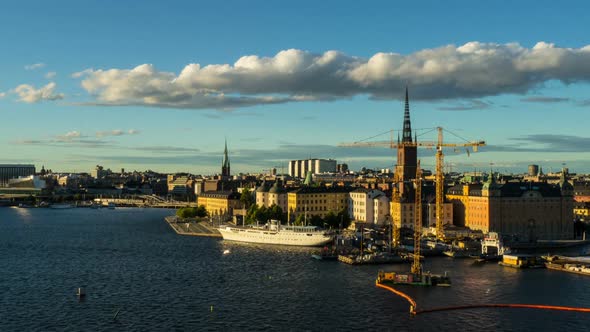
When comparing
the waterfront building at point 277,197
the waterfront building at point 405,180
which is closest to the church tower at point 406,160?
the waterfront building at point 405,180

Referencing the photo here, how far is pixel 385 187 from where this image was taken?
121000mm

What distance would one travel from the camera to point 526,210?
3452 inches

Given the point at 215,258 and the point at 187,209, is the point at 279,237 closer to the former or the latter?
the point at 215,258

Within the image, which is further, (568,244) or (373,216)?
(373,216)

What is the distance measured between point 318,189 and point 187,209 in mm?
28210

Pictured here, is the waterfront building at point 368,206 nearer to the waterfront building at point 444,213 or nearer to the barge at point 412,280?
the waterfront building at point 444,213

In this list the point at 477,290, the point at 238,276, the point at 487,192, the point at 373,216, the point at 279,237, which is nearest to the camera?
the point at 477,290

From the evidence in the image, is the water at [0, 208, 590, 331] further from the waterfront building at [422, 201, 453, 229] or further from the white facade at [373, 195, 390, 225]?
the white facade at [373, 195, 390, 225]

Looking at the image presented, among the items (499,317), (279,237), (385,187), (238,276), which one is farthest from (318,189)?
(499,317)

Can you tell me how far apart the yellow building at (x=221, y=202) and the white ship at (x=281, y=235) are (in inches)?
1466

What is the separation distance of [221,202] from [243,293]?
80.2 metres

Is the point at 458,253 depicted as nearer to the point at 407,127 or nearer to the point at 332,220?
the point at 332,220

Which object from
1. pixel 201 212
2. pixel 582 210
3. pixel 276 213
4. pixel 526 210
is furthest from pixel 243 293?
pixel 582 210

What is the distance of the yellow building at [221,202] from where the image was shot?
12388 cm
